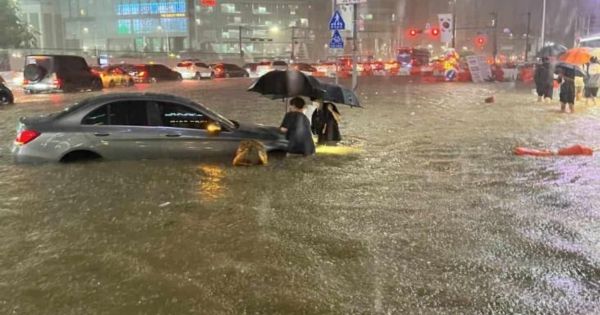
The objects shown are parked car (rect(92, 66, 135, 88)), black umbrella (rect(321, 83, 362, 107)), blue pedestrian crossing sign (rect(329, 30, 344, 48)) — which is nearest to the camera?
black umbrella (rect(321, 83, 362, 107))

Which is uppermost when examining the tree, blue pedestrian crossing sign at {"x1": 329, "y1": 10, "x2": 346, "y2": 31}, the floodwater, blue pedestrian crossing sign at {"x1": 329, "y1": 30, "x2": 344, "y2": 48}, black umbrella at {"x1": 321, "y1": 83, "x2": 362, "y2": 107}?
the tree

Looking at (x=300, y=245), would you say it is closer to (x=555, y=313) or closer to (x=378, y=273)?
(x=378, y=273)

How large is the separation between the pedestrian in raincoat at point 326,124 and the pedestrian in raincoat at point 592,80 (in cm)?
1432

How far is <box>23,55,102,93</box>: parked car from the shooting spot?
91.2ft

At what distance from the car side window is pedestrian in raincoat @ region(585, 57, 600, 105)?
59.7 feet

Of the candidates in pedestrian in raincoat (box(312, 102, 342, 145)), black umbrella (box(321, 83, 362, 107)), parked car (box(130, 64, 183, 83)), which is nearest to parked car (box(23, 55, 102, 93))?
parked car (box(130, 64, 183, 83))

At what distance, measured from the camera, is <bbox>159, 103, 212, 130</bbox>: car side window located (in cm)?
998

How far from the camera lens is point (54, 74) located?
28.1 metres

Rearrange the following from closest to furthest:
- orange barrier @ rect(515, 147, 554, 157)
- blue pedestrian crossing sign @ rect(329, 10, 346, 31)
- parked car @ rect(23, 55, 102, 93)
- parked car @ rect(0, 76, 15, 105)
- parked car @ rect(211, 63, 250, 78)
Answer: orange barrier @ rect(515, 147, 554, 157)
blue pedestrian crossing sign @ rect(329, 10, 346, 31)
parked car @ rect(0, 76, 15, 105)
parked car @ rect(23, 55, 102, 93)
parked car @ rect(211, 63, 250, 78)

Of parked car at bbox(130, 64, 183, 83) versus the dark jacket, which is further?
parked car at bbox(130, 64, 183, 83)

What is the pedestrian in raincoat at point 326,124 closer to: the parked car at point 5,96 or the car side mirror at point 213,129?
the car side mirror at point 213,129

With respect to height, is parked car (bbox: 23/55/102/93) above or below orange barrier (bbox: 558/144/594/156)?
above

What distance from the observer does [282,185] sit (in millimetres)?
8953

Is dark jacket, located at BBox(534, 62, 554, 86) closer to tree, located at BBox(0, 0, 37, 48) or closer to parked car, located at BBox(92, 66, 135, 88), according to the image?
parked car, located at BBox(92, 66, 135, 88)
